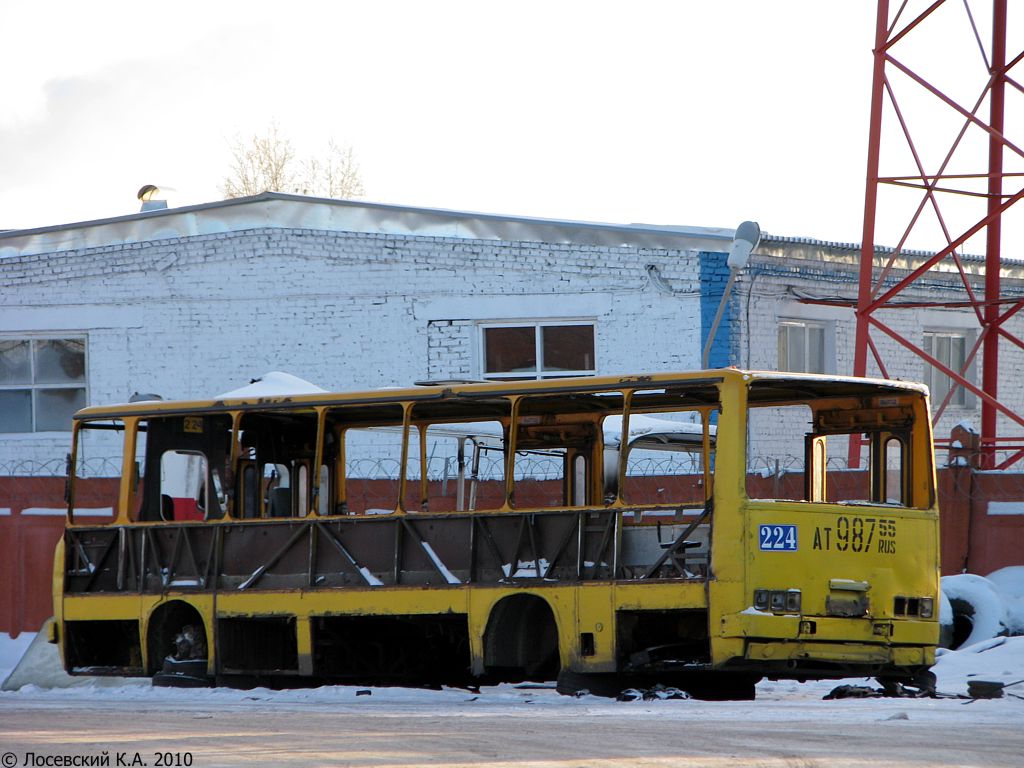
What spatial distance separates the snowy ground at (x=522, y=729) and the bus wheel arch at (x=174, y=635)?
1.70 feet

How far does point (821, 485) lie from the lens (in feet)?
47.8

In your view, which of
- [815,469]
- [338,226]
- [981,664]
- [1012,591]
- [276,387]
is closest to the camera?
[981,664]

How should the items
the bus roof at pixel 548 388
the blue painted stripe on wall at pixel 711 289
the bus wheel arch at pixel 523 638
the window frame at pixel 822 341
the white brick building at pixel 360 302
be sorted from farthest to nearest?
the window frame at pixel 822 341
the white brick building at pixel 360 302
the blue painted stripe on wall at pixel 711 289
the bus wheel arch at pixel 523 638
the bus roof at pixel 548 388

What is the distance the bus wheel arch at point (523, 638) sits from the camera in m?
12.7

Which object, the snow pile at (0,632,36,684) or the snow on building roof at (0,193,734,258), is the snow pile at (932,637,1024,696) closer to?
the snow on building roof at (0,193,734,258)

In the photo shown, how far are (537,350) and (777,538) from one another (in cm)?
1012

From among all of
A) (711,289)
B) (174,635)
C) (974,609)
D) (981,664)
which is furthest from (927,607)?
(711,289)

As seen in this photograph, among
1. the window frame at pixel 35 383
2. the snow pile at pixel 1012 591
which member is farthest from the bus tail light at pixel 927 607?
the window frame at pixel 35 383

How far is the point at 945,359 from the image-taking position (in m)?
25.5

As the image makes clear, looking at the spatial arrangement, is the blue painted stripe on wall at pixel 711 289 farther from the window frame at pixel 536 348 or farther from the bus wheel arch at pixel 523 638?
the bus wheel arch at pixel 523 638

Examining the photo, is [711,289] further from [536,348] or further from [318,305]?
[318,305]

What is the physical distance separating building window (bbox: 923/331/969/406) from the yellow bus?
30.3ft

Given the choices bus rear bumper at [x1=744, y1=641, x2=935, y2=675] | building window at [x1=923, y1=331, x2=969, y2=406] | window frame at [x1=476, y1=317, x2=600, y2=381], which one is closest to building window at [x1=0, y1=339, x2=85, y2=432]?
window frame at [x1=476, y1=317, x2=600, y2=381]

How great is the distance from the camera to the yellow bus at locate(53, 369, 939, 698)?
38.8 ft
